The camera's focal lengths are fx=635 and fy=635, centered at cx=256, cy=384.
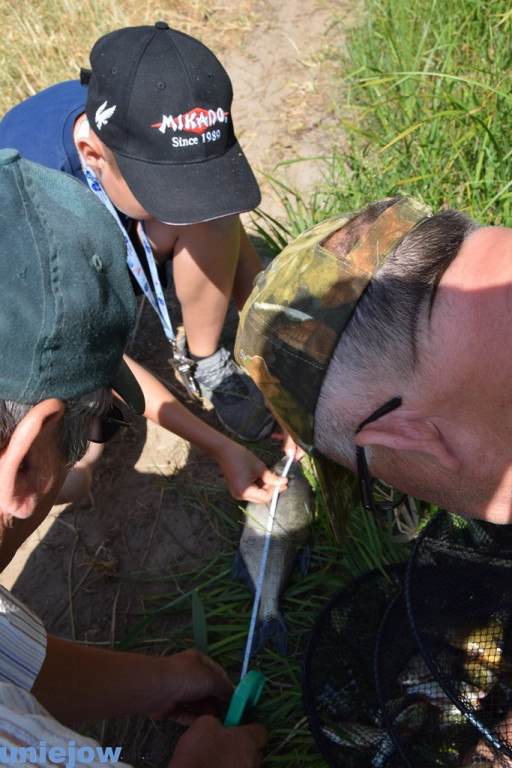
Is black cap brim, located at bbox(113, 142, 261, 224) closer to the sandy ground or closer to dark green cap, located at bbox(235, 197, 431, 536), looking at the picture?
dark green cap, located at bbox(235, 197, 431, 536)

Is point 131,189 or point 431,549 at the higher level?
point 131,189

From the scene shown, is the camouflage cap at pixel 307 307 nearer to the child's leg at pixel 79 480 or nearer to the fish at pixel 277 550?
the fish at pixel 277 550

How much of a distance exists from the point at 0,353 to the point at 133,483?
169 centimetres

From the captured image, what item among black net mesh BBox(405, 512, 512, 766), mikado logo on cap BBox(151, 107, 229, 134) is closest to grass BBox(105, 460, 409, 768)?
black net mesh BBox(405, 512, 512, 766)

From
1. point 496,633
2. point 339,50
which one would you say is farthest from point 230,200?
point 339,50

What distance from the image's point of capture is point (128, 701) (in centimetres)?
174

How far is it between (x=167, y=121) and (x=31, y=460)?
4.24ft

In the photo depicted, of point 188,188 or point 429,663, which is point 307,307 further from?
point 188,188

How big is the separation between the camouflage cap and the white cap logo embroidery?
97 centimetres

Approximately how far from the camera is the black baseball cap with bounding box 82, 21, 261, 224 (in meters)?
2.04

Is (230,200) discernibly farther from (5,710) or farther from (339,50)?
(339,50)

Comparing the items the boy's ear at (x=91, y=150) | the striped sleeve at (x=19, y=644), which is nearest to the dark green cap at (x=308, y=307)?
the striped sleeve at (x=19, y=644)

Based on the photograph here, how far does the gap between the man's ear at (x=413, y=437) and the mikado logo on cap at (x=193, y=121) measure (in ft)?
4.36

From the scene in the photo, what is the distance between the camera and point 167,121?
2053mm
